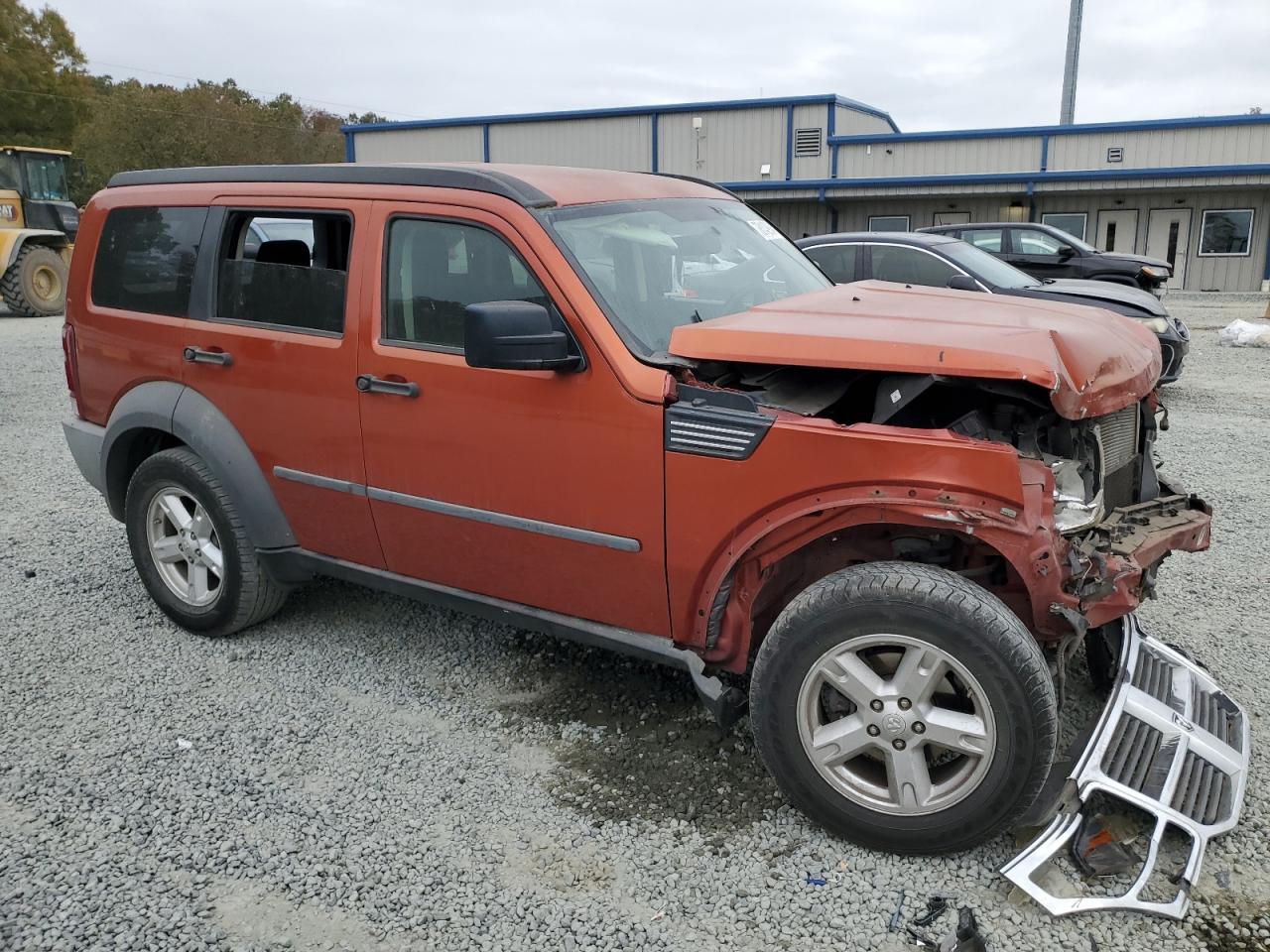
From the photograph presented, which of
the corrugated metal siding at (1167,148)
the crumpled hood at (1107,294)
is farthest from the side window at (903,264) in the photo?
the corrugated metal siding at (1167,148)

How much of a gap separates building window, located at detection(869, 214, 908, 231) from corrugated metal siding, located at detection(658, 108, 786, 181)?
3094mm

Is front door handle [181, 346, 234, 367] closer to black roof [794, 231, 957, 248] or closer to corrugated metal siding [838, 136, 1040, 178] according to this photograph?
black roof [794, 231, 957, 248]

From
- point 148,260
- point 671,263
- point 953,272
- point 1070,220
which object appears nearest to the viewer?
point 671,263

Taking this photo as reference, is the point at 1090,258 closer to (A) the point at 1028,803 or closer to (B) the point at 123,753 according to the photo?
(A) the point at 1028,803

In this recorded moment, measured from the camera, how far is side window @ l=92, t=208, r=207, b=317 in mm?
4238

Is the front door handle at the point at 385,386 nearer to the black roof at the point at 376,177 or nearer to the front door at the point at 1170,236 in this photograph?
the black roof at the point at 376,177

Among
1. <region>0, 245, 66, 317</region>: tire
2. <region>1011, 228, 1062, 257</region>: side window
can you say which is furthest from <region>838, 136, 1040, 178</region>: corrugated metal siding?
<region>0, 245, 66, 317</region>: tire

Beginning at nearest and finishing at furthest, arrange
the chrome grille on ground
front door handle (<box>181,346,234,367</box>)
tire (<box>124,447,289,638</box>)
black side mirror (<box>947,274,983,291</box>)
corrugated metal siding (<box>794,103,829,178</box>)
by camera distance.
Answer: the chrome grille on ground
front door handle (<box>181,346,234,367</box>)
tire (<box>124,447,289,638</box>)
black side mirror (<box>947,274,983,291</box>)
corrugated metal siding (<box>794,103,829,178</box>)

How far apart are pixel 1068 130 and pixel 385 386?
26.7 meters

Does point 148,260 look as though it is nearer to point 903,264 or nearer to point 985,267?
point 903,264

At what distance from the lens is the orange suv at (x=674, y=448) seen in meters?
2.76

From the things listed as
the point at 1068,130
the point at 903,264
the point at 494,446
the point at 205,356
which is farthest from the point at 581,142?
the point at 494,446

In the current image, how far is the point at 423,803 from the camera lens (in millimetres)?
3219

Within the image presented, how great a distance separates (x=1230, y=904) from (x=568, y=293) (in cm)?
260
